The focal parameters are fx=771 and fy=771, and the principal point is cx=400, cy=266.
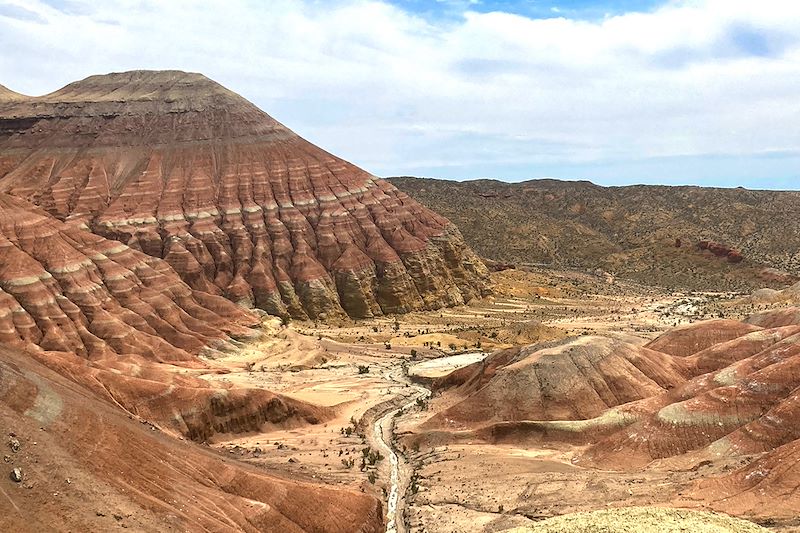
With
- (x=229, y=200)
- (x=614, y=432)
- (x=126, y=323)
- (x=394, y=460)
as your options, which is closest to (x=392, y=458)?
(x=394, y=460)

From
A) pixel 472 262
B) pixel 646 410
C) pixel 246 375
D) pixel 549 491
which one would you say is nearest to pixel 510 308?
pixel 472 262

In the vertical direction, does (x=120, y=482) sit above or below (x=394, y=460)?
above

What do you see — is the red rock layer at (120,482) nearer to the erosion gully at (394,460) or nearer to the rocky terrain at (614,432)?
the erosion gully at (394,460)

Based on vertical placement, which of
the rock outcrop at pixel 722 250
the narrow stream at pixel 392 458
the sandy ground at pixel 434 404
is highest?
the rock outcrop at pixel 722 250

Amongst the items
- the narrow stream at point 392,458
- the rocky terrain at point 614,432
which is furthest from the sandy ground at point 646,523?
the narrow stream at point 392,458

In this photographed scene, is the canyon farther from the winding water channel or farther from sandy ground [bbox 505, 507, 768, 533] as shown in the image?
the winding water channel

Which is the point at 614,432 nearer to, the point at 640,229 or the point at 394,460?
the point at 394,460
